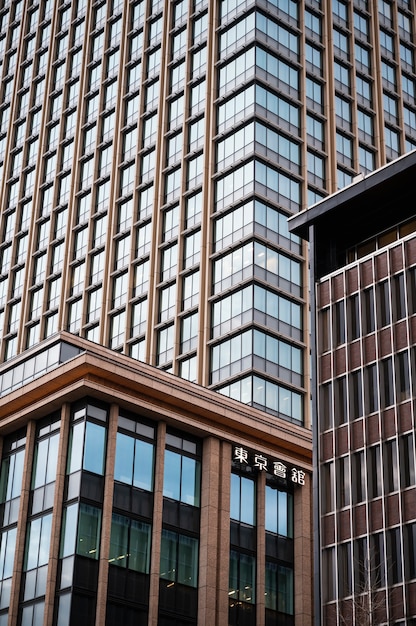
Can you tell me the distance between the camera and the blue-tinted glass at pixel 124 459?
55875 millimetres

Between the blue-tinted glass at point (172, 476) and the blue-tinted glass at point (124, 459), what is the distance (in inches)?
85.7

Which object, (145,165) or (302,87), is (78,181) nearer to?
(145,165)

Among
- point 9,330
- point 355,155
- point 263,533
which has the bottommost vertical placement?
point 263,533

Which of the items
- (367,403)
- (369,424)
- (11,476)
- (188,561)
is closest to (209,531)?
(188,561)

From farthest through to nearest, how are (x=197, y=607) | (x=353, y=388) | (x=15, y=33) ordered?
(x=15, y=33) → (x=197, y=607) → (x=353, y=388)

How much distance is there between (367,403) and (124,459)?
1349 cm

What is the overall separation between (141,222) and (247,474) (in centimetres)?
3759

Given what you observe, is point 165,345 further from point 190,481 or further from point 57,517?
point 57,517

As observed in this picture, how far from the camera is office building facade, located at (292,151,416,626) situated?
152 feet

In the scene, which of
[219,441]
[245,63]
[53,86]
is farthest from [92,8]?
[219,441]

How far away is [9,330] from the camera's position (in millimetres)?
104750

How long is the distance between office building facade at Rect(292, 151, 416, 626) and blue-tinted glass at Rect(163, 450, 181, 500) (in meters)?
9.50

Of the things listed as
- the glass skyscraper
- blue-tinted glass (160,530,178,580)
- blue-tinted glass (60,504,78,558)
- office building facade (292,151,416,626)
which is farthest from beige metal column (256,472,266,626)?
blue-tinted glass (60,504,78,558)

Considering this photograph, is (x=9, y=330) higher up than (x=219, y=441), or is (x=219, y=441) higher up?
(x=9, y=330)
